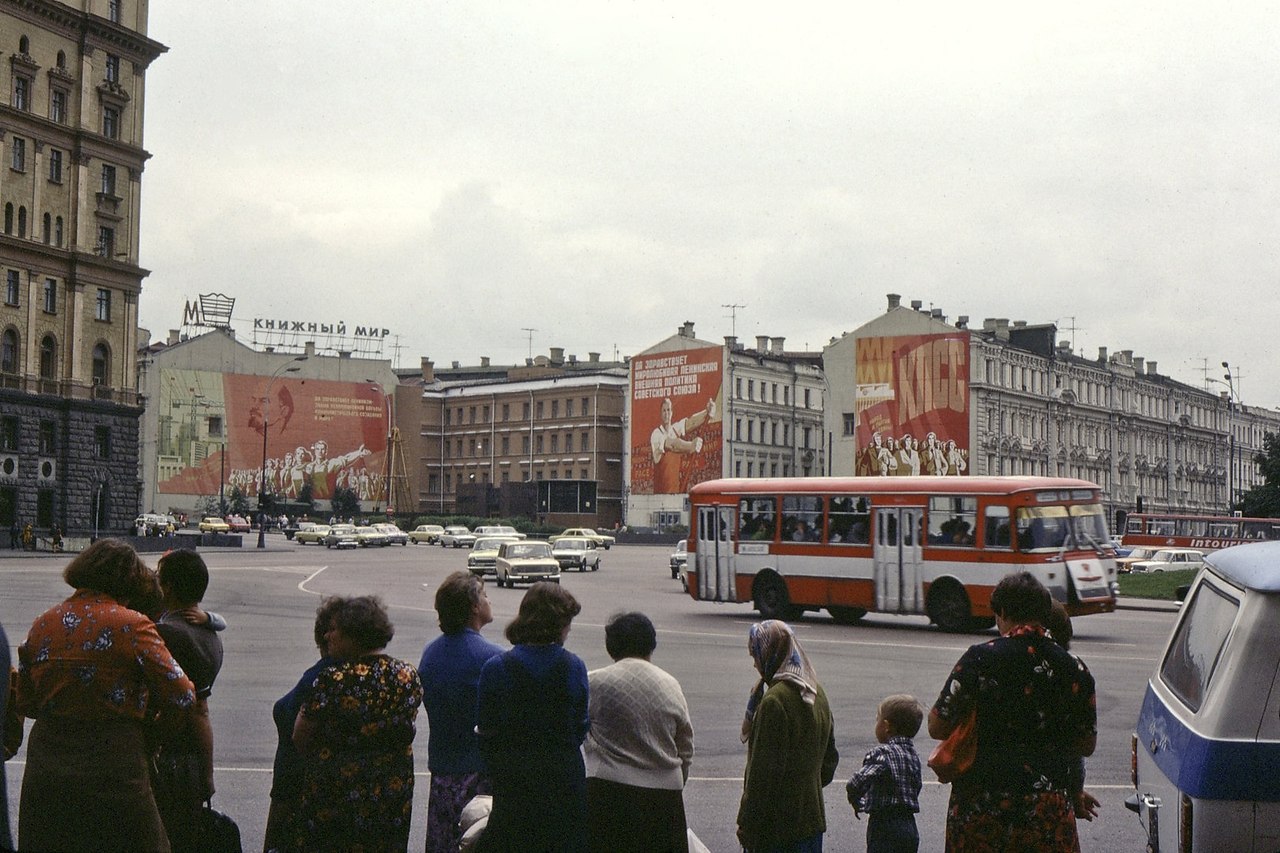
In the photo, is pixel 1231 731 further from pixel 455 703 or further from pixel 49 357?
pixel 49 357

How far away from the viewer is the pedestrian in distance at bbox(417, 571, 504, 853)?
20.6 feet

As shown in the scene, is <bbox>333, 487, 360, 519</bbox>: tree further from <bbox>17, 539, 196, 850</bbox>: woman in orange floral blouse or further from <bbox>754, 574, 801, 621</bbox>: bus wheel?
<bbox>17, 539, 196, 850</bbox>: woman in orange floral blouse

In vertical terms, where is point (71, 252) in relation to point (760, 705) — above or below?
above

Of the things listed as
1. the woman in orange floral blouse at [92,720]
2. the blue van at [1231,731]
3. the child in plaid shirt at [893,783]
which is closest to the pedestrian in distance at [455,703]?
the woman in orange floral blouse at [92,720]

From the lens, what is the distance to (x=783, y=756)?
6.00 m

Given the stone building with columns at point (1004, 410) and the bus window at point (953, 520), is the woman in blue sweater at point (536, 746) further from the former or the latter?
the stone building with columns at point (1004, 410)

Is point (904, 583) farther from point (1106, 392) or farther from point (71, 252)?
point (1106, 392)

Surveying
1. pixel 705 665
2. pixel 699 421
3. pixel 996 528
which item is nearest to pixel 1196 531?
pixel 699 421

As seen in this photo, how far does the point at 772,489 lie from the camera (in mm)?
28344

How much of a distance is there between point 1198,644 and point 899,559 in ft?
67.0

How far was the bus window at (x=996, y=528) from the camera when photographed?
81.6ft

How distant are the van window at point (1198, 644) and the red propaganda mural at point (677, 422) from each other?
10281 centimetres

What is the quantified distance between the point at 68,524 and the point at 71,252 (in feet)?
43.4

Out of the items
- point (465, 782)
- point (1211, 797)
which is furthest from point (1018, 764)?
point (465, 782)
